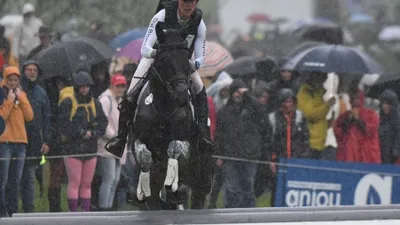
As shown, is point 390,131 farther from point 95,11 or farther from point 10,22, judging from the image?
point 10,22

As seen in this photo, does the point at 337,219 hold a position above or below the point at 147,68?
below

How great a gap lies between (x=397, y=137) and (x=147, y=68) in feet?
17.3

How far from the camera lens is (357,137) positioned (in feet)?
56.7

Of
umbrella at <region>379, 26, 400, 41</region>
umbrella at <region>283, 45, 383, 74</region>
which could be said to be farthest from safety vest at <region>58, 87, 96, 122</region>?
umbrella at <region>379, 26, 400, 41</region>

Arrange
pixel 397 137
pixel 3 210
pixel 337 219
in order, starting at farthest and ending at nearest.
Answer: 1. pixel 397 137
2. pixel 3 210
3. pixel 337 219

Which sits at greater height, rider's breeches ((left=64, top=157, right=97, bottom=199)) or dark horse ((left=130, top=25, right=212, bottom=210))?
dark horse ((left=130, top=25, right=212, bottom=210))

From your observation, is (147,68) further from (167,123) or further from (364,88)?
(364,88)

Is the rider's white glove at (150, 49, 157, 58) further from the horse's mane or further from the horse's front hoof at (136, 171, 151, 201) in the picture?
the horse's front hoof at (136, 171, 151, 201)

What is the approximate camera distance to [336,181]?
16.6 m

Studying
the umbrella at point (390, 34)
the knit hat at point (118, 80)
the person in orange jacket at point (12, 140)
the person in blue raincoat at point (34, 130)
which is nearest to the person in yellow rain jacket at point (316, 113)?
the knit hat at point (118, 80)

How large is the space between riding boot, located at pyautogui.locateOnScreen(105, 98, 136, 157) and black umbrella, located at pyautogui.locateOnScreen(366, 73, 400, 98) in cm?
574

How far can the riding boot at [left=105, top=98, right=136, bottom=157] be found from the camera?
13.3 metres

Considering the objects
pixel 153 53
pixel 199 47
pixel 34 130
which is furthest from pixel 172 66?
pixel 34 130

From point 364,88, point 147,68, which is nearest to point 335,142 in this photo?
point 364,88
